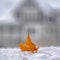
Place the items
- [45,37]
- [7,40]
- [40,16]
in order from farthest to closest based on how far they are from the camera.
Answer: [40,16], [7,40], [45,37]

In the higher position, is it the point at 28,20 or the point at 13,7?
the point at 13,7

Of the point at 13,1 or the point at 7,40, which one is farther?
the point at 13,1

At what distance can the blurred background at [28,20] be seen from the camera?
1603mm

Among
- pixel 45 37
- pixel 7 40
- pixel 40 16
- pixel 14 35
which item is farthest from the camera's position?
pixel 40 16

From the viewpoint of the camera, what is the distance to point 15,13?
6.04ft

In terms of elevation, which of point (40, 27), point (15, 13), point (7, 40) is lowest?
point (7, 40)

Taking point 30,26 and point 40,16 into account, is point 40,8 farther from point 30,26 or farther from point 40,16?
point 30,26

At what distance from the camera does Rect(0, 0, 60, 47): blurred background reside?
5.26 ft

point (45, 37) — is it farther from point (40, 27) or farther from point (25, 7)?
point (25, 7)

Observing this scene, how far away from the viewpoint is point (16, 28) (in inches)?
72.0

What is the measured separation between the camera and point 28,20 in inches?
70.6

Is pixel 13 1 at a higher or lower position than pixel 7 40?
higher

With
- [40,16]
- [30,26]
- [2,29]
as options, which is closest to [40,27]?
[30,26]

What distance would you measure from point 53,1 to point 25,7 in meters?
0.33
